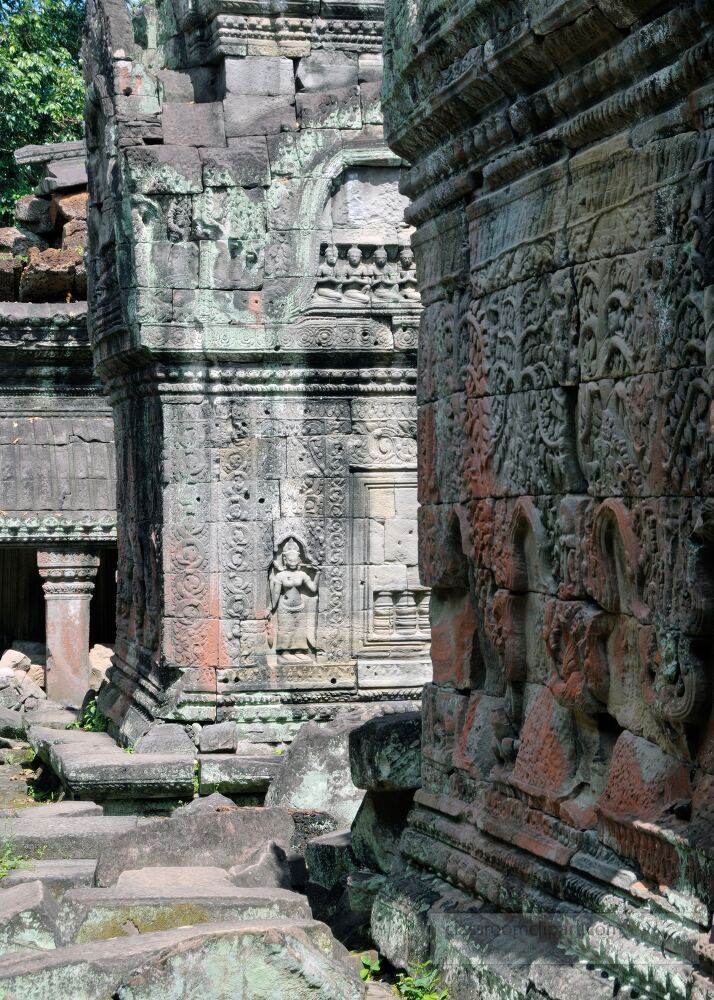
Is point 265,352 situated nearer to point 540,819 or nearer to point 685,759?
point 540,819

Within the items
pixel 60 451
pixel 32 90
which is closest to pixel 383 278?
pixel 60 451

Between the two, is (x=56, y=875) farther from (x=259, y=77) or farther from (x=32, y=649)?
(x=32, y=649)

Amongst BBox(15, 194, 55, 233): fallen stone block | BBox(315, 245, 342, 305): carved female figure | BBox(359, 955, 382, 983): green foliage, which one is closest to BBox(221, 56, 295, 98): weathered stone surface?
BBox(315, 245, 342, 305): carved female figure

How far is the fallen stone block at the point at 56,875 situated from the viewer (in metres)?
6.22

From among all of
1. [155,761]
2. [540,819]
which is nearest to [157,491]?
[155,761]

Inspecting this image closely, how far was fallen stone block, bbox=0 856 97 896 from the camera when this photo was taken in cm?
622

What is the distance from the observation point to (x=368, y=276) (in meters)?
10.3

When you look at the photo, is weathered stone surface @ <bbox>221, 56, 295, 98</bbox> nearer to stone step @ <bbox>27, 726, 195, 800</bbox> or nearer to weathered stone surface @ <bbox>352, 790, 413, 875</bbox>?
stone step @ <bbox>27, 726, 195, 800</bbox>

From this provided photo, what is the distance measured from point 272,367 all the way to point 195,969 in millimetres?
5902

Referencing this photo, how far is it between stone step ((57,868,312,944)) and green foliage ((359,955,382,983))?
0.26 m

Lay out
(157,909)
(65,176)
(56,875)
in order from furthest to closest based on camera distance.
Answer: (65,176) → (56,875) → (157,909)

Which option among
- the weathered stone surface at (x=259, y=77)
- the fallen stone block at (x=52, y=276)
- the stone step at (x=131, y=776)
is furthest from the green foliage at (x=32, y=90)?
the stone step at (x=131, y=776)

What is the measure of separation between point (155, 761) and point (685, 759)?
5.75 m

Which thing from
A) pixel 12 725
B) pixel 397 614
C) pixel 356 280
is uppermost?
pixel 356 280
